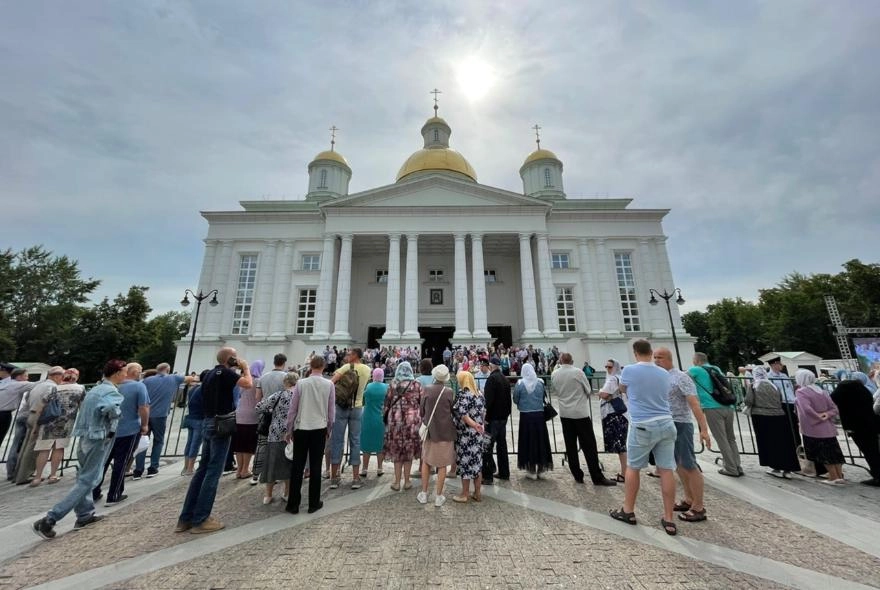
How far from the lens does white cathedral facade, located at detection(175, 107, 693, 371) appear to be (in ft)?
75.8

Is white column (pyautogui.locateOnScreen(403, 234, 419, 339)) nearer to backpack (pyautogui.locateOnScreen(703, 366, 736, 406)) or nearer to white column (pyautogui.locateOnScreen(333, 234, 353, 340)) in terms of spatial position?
white column (pyautogui.locateOnScreen(333, 234, 353, 340))

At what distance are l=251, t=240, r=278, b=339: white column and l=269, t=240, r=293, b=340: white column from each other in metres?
0.35

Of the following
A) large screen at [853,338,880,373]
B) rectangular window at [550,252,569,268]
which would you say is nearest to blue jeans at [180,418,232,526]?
rectangular window at [550,252,569,268]

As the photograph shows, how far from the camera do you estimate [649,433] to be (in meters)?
3.90

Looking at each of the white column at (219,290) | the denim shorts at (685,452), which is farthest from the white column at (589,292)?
the white column at (219,290)

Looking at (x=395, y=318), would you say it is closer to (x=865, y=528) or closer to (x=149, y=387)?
(x=149, y=387)

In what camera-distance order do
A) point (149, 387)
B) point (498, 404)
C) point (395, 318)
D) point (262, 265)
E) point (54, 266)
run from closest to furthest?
1. point (498, 404)
2. point (149, 387)
3. point (395, 318)
4. point (262, 265)
5. point (54, 266)

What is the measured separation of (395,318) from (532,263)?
10.9 metres

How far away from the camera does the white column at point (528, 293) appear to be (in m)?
22.4

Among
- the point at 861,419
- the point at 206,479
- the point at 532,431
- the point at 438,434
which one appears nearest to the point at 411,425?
the point at 438,434

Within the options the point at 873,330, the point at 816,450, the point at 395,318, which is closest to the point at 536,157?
the point at 395,318

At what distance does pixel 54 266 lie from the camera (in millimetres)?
37438

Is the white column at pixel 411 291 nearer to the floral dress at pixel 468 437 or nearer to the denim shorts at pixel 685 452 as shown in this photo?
the floral dress at pixel 468 437

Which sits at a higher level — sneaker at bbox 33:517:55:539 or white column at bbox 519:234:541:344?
white column at bbox 519:234:541:344
